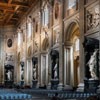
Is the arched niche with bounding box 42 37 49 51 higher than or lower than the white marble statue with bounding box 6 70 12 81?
higher

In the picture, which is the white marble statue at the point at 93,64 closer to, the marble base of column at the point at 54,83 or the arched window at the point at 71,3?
the arched window at the point at 71,3

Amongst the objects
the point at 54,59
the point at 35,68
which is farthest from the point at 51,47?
the point at 35,68

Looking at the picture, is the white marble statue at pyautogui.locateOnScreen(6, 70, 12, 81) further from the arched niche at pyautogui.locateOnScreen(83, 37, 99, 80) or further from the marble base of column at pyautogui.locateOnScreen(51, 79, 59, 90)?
the arched niche at pyautogui.locateOnScreen(83, 37, 99, 80)

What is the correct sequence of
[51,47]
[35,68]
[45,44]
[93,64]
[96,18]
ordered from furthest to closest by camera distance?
[35,68]
[45,44]
[51,47]
[96,18]
[93,64]

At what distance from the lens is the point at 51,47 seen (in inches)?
898

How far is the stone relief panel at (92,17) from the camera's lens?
51.3ft

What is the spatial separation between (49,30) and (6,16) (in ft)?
49.0

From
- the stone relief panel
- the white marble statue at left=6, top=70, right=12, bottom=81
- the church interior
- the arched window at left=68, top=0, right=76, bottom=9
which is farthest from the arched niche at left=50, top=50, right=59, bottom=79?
the white marble statue at left=6, top=70, right=12, bottom=81

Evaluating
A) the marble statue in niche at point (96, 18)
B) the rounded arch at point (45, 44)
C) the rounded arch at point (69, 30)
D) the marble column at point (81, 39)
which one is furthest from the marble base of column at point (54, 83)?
the marble statue in niche at point (96, 18)

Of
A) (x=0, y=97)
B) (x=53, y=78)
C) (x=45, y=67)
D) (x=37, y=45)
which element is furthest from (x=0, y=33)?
(x=0, y=97)

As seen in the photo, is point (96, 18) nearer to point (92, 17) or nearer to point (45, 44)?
point (92, 17)

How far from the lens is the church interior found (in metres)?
15.6

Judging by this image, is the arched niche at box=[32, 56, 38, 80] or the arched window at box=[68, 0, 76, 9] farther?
the arched niche at box=[32, 56, 38, 80]

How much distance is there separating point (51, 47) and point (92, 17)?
715cm
